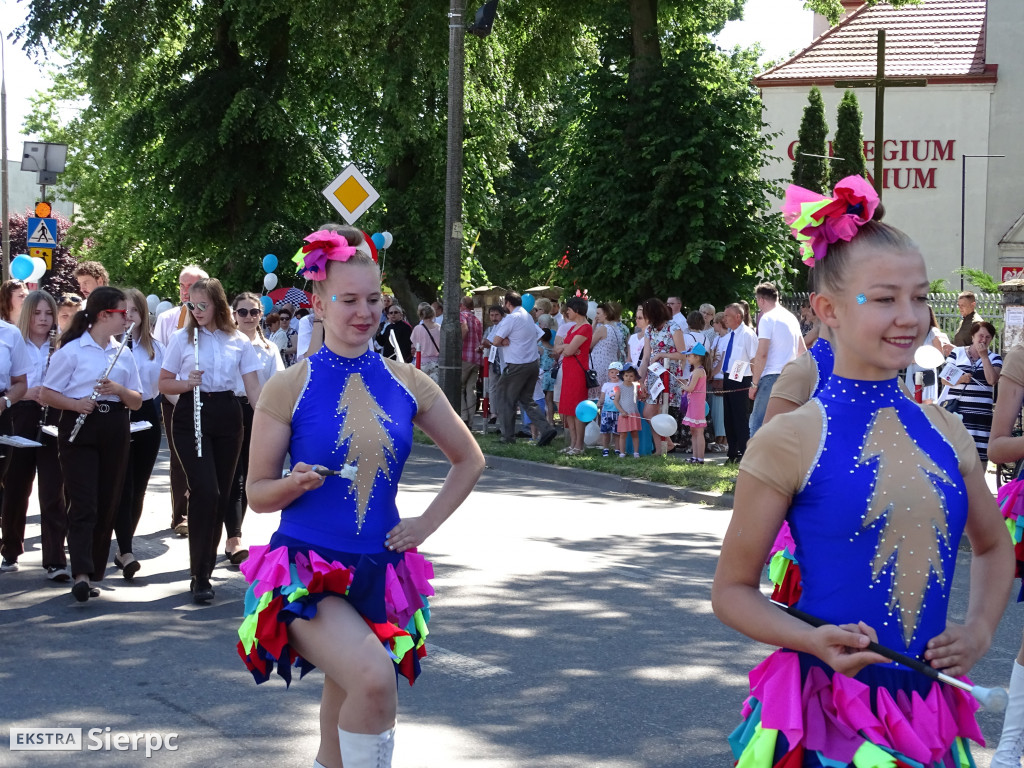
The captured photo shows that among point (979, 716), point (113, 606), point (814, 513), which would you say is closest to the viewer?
point (814, 513)

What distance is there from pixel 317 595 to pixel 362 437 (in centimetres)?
51

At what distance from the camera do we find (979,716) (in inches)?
225

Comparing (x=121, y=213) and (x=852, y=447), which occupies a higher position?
(x=121, y=213)

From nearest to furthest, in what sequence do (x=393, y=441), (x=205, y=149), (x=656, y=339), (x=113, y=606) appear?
(x=393, y=441) < (x=113, y=606) < (x=656, y=339) < (x=205, y=149)

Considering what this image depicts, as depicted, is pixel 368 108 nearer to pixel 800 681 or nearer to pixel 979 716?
pixel 979 716

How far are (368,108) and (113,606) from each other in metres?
19.6

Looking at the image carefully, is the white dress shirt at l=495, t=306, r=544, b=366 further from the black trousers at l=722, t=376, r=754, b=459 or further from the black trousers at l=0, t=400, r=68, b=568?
the black trousers at l=0, t=400, r=68, b=568

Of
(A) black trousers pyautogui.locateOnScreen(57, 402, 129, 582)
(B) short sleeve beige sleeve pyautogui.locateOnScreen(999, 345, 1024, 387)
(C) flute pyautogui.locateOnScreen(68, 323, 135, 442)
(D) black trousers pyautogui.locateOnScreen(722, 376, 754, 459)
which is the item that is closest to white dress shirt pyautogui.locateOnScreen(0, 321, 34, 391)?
(A) black trousers pyautogui.locateOnScreen(57, 402, 129, 582)

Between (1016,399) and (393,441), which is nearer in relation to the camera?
(393,441)

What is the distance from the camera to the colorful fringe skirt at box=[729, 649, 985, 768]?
2523mm

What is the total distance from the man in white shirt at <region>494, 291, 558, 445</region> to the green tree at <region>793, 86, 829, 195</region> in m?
17.8

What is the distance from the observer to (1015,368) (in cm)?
485

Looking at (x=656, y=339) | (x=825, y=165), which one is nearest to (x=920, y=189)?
(x=825, y=165)

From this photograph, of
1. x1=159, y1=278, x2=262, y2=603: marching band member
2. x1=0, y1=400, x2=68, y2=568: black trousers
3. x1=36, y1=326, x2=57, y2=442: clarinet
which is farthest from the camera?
x1=0, y1=400, x2=68, y2=568: black trousers
